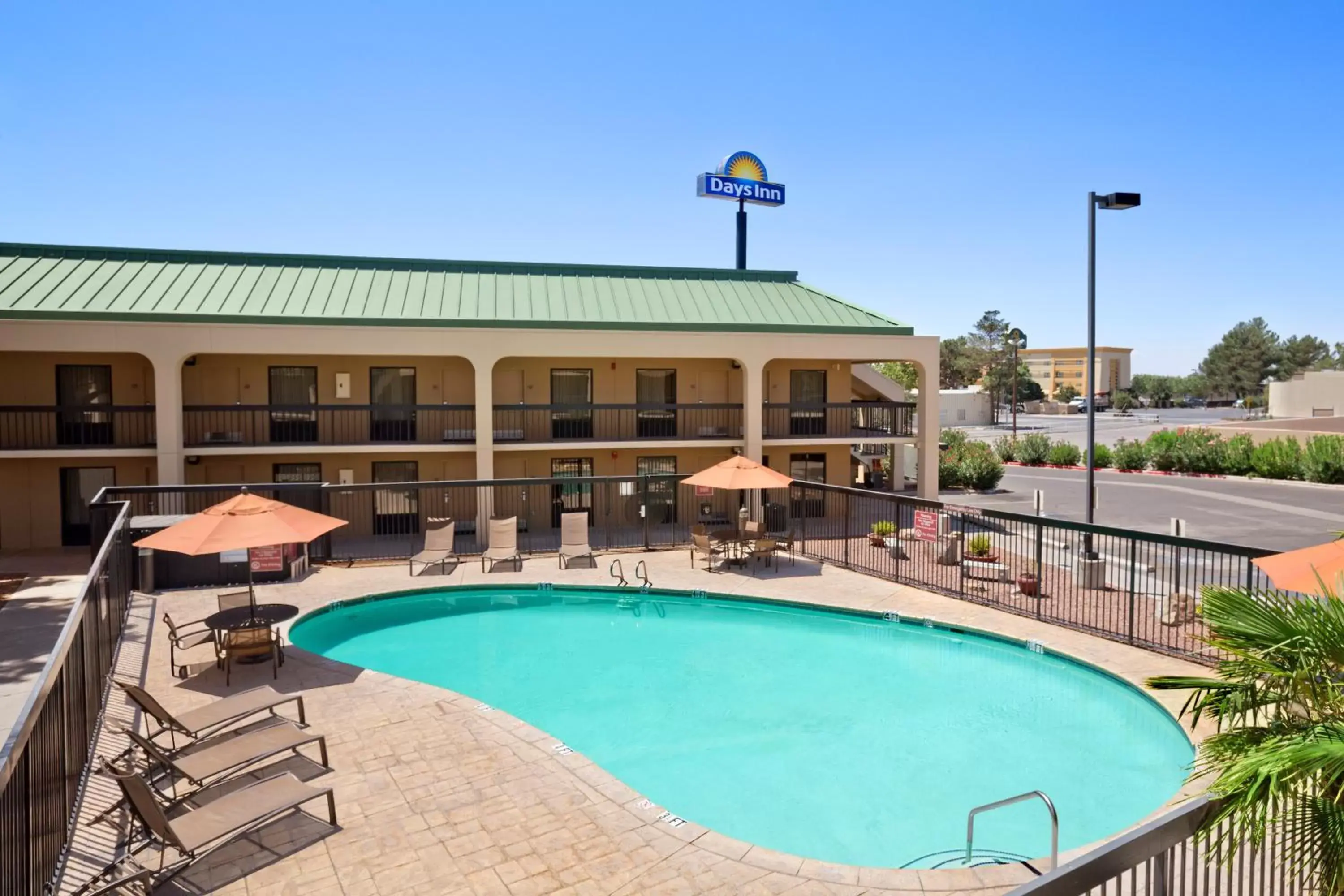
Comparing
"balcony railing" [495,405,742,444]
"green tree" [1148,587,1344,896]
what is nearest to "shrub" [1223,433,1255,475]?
"balcony railing" [495,405,742,444]

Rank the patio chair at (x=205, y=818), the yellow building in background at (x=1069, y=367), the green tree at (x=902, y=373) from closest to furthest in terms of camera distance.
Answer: the patio chair at (x=205, y=818) → the green tree at (x=902, y=373) → the yellow building in background at (x=1069, y=367)

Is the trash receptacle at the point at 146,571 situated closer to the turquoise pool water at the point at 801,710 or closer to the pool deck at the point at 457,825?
the turquoise pool water at the point at 801,710

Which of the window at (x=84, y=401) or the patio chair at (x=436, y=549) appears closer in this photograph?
the patio chair at (x=436, y=549)

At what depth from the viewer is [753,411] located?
2494 centimetres

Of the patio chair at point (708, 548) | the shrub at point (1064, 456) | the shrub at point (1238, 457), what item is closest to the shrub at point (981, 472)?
the shrub at point (1064, 456)

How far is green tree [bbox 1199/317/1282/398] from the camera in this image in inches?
4601

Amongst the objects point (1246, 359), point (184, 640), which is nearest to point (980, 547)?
point (184, 640)

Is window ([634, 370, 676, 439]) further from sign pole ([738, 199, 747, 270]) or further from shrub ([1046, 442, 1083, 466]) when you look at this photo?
shrub ([1046, 442, 1083, 466])

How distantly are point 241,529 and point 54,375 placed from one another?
1478cm

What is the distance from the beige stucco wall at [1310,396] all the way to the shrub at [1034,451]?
105 feet

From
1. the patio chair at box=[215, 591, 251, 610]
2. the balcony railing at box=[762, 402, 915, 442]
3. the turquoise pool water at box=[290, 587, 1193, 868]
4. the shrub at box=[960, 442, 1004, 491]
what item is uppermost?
the balcony railing at box=[762, 402, 915, 442]

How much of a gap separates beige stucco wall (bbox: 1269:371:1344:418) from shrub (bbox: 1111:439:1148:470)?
31.0 m

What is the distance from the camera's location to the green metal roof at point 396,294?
2197cm

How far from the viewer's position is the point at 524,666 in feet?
46.8
